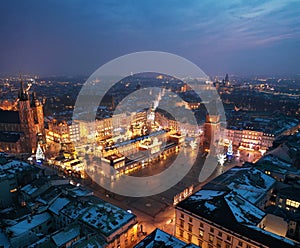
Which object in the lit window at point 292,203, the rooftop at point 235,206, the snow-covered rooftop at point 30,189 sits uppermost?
the rooftop at point 235,206

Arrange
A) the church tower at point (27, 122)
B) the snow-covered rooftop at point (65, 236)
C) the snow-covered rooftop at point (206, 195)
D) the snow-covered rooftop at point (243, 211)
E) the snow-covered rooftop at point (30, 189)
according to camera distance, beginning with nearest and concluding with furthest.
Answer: the snow-covered rooftop at point (65, 236) < the snow-covered rooftop at point (243, 211) < the snow-covered rooftop at point (206, 195) < the snow-covered rooftop at point (30, 189) < the church tower at point (27, 122)

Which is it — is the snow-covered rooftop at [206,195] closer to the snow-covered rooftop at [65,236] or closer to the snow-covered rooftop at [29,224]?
the snow-covered rooftop at [65,236]

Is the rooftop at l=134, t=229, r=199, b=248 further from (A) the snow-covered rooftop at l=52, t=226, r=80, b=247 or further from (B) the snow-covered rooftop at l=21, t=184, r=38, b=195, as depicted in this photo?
(B) the snow-covered rooftop at l=21, t=184, r=38, b=195

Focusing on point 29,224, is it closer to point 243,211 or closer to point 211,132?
point 243,211

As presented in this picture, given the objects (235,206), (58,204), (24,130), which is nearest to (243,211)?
(235,206)

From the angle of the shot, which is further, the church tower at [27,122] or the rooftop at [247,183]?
the church tower at [27,122]

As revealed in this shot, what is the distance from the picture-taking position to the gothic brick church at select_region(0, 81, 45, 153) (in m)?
61.8

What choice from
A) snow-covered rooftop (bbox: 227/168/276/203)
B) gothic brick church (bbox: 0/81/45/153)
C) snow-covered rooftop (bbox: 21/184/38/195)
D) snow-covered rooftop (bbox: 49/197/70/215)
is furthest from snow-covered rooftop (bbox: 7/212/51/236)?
gothic brick church (bbox: 0/81/45/153)

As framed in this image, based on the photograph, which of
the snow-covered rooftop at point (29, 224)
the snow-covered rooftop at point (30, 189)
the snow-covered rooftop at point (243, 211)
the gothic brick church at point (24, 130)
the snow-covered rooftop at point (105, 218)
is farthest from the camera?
the gothic brick church at point (24, 130)

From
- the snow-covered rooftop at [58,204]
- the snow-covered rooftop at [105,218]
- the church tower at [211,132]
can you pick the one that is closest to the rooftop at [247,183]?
the snow-covered rooftop at [105,218]

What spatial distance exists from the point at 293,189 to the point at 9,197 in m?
45.8

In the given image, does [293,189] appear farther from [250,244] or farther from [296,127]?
[296,127]

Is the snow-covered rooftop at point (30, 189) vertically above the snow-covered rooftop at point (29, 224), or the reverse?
the snow-covered rooftop at point (30, 189)

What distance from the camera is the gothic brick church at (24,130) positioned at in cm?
6175
